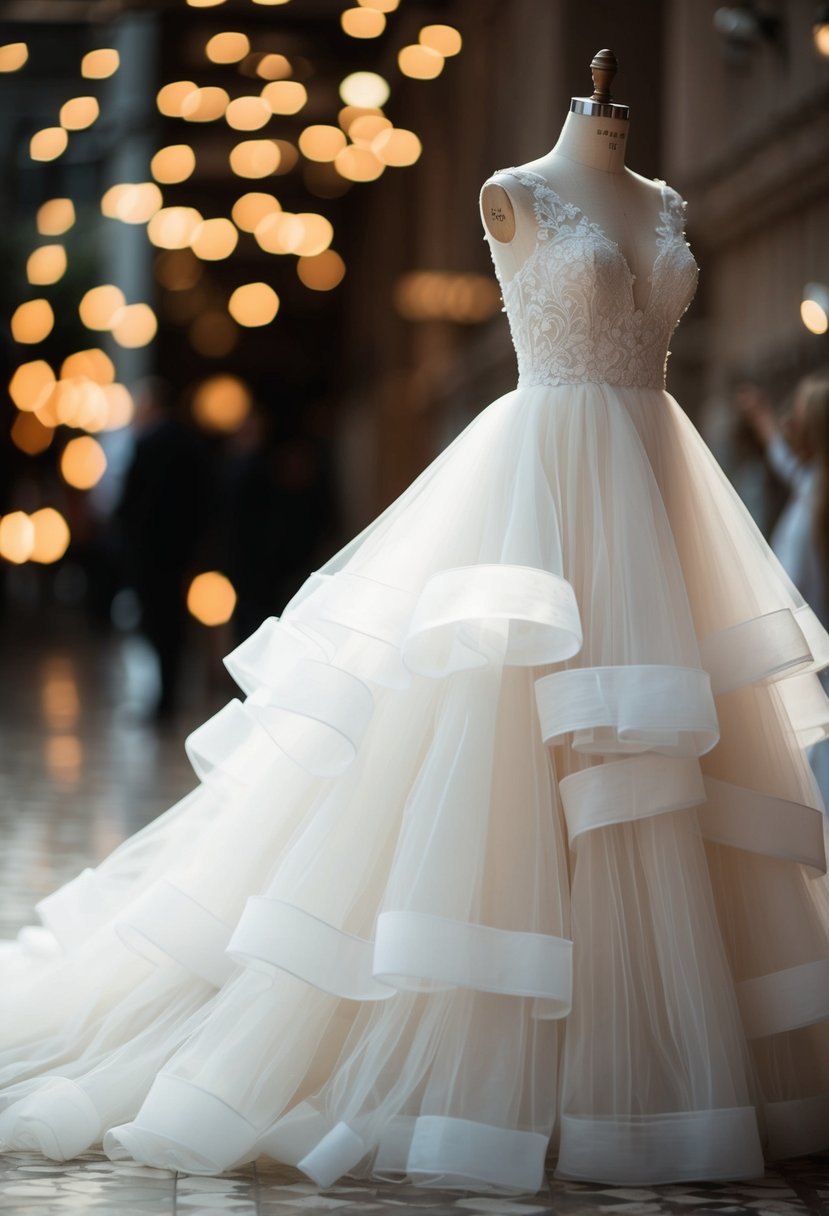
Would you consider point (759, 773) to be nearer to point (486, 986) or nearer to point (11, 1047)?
point (486, 986)

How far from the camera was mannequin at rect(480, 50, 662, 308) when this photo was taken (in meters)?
3.04

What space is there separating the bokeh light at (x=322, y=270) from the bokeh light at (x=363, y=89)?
13.7 meters

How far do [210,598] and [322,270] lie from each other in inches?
544

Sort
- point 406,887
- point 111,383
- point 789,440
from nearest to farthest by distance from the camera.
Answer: point 406,887, point 789,440, point 111,383

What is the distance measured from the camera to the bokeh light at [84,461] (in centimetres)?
1792

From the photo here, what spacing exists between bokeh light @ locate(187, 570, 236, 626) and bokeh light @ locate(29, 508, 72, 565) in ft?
20.7

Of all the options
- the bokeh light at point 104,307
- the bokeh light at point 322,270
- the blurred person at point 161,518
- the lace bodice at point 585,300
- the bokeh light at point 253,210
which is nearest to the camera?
the lace bodice at point 585,300

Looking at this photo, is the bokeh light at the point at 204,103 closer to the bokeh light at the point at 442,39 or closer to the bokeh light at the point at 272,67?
the bokeh light at the point at 272,67

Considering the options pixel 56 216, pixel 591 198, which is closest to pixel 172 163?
pixel 56 216

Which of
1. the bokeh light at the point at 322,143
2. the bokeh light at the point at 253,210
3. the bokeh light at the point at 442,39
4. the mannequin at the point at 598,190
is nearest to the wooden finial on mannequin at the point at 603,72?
the mannequin at the point at 598,190

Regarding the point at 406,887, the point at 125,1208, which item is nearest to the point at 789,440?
the point at 406,887

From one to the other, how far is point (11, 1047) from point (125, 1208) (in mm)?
639

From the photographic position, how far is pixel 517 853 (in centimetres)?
266

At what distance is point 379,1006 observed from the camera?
2.67m
